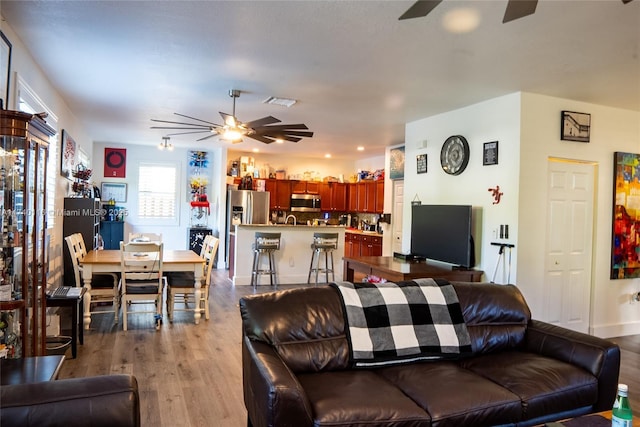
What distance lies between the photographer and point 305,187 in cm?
1005

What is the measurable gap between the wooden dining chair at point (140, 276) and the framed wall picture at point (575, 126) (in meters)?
4.44

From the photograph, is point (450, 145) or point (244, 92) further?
point (450, 145)

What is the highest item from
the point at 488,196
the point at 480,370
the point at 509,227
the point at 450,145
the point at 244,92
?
the point at 244,92

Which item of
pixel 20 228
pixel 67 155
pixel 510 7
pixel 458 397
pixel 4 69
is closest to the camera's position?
pixel 510 7

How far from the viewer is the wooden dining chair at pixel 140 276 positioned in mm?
4500

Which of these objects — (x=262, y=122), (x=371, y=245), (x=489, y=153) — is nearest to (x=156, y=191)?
(x=371, y=245)

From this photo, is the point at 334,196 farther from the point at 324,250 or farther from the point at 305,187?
the point at 324,250

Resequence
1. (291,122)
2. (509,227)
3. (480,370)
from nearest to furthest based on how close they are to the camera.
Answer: (480,370), (509,227), (291,122)

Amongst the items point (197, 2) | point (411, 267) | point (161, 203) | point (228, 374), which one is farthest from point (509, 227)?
point (161, 203)

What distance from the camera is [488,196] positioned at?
15.5ft

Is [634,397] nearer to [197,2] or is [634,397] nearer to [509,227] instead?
[509,227]

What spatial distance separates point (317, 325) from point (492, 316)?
1.24 meters

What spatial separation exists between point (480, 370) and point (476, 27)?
7.08ft

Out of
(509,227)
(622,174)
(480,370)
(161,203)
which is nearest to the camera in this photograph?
(480,370)
